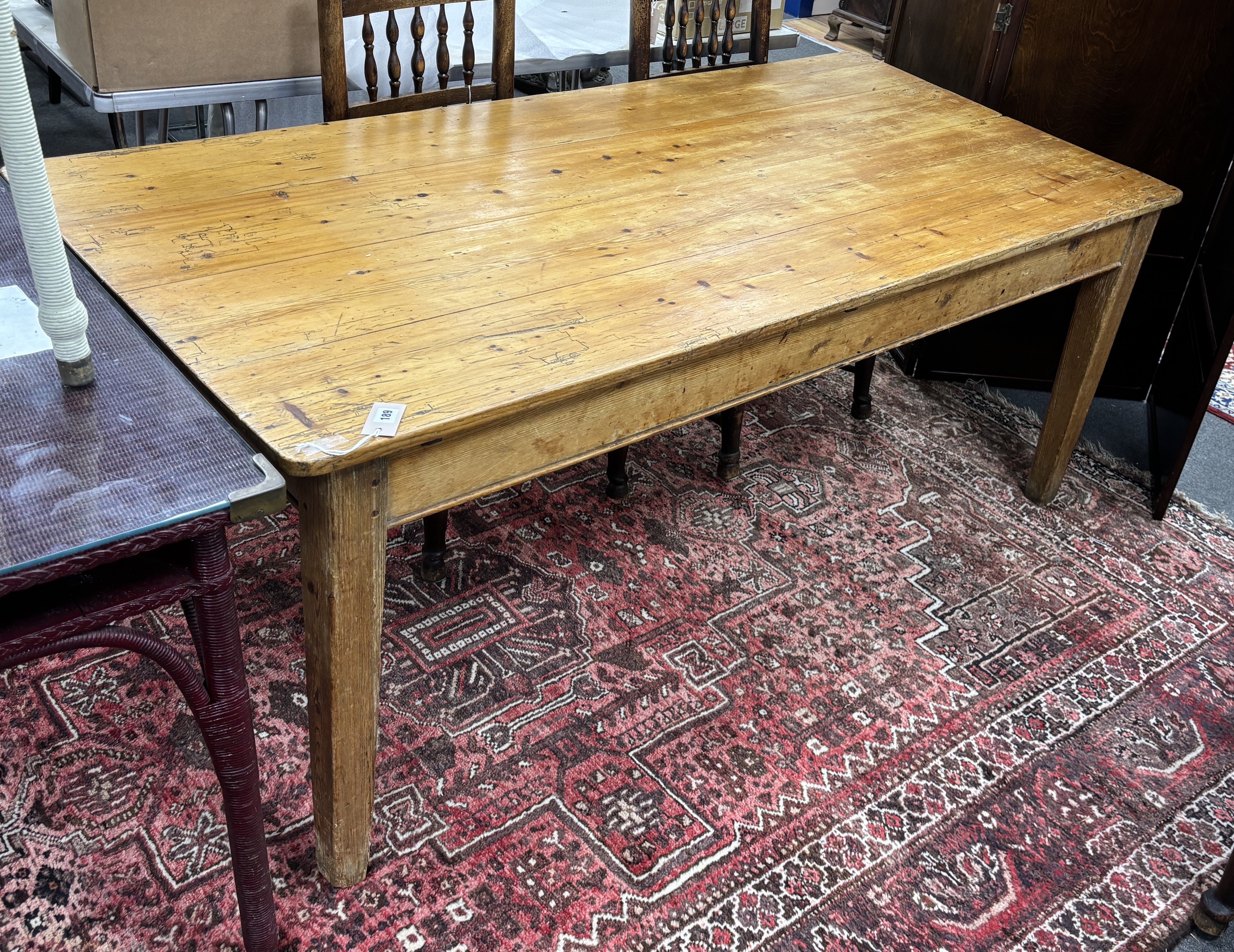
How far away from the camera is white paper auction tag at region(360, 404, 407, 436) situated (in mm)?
1173

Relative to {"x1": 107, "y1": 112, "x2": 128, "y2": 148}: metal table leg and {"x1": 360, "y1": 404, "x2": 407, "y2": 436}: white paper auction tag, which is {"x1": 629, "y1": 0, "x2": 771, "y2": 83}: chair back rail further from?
{"x1": 360, "y1": 404, "x2": 407, "y2": 436}: white paper auction tag

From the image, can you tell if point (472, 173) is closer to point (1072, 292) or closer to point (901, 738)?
point (901, 738)

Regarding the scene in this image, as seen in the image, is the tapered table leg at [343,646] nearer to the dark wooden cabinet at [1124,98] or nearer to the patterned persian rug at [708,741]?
the patterned persian rug at [708,741]

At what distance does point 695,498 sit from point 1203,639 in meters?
1.07

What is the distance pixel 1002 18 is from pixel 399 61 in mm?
1448

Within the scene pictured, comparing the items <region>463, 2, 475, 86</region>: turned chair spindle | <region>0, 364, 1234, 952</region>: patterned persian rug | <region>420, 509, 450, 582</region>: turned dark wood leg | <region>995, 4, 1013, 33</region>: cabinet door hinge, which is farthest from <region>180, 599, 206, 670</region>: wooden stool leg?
<region>995, 4, 1013, 33</region>: cabinet door hinge

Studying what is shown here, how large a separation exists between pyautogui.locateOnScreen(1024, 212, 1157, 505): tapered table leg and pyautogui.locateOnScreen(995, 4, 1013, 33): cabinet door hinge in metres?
0.67

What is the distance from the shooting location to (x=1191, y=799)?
71.9 inches

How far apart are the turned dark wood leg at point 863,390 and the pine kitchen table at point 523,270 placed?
51cm

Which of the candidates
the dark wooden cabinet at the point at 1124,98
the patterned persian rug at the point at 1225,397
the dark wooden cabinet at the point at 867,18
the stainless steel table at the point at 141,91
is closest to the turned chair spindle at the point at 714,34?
the dark wooden cabinet at the point at 1124,98

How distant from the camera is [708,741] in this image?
1822 millimetres

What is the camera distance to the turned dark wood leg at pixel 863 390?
8.84 ft

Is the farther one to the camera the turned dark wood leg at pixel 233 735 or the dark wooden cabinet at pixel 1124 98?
the dark wooden cabinet at pixel 1124 98

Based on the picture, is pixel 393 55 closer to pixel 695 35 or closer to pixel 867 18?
pixel 695 35
